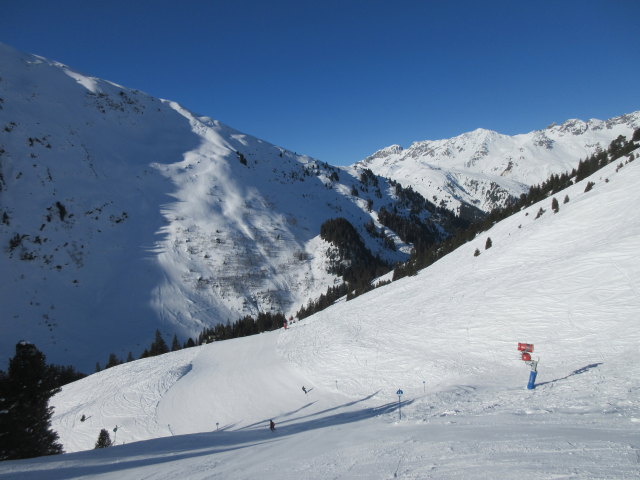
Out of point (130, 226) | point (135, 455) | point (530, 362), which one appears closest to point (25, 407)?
point (135, 455)

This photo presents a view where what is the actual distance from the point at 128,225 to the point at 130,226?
60 centimetres

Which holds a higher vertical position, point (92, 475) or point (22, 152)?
point (22, 152)

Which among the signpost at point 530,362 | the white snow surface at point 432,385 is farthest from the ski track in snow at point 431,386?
the signpost at point 530,362

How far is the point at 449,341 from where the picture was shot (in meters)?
22.1

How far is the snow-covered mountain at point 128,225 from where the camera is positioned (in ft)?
232

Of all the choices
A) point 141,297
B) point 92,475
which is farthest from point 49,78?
point 92,475

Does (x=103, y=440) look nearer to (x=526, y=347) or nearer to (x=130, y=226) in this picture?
(x=526, y=347)

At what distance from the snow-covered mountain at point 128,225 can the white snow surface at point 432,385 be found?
40357 mm

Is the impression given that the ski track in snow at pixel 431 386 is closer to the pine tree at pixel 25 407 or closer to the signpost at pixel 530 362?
the signpost at pixel 530 362

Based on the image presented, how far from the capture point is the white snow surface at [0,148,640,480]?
6660 mm

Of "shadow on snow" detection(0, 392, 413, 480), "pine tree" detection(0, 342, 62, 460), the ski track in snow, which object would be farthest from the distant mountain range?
"shadow on snow" detection(0, 392, 413, 480)

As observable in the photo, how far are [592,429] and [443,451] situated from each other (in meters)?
3.31

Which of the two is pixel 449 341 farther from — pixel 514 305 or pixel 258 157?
pixel 258 157

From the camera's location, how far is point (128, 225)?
3718 inches
